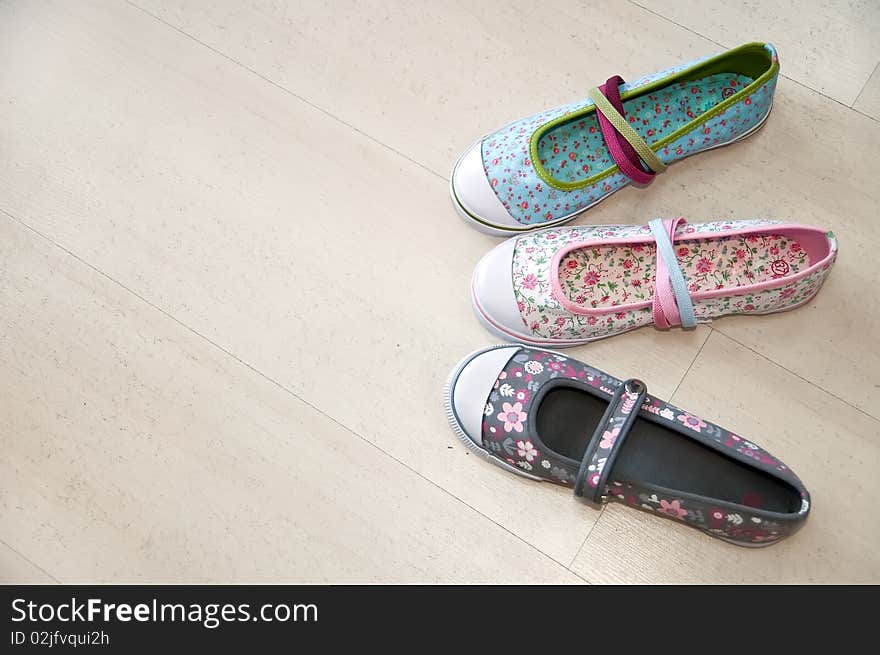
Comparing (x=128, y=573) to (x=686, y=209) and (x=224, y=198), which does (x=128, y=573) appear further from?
(x=686, y=209)

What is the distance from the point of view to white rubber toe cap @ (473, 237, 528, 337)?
107cm

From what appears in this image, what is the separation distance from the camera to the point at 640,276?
43.3 inches

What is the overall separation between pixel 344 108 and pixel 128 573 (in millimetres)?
756

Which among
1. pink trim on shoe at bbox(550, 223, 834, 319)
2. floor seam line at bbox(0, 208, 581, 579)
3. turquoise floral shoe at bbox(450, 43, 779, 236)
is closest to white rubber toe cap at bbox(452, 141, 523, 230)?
turquoise floral shoe at bbox(450, 43, 779, 236)

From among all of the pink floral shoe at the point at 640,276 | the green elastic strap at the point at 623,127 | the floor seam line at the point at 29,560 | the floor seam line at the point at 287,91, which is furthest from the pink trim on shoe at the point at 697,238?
the floor seam line at the point at 29,560

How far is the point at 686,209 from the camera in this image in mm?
1157

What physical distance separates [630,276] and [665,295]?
82mm

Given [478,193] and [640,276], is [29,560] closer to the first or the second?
[478,193]

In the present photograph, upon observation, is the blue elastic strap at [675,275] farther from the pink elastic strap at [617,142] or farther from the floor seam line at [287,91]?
the floor seam line at [287,91]

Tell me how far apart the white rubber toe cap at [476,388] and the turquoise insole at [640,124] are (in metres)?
0.28

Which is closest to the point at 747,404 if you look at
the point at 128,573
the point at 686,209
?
the point at 686,209

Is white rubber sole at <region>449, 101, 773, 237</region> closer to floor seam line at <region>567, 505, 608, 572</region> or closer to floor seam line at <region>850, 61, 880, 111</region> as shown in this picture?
floor seam line at <region>850, 61, 880, 111</region>

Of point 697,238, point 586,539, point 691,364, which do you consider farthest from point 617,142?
point 586,539


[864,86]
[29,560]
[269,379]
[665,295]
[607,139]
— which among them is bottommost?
[29,560]
